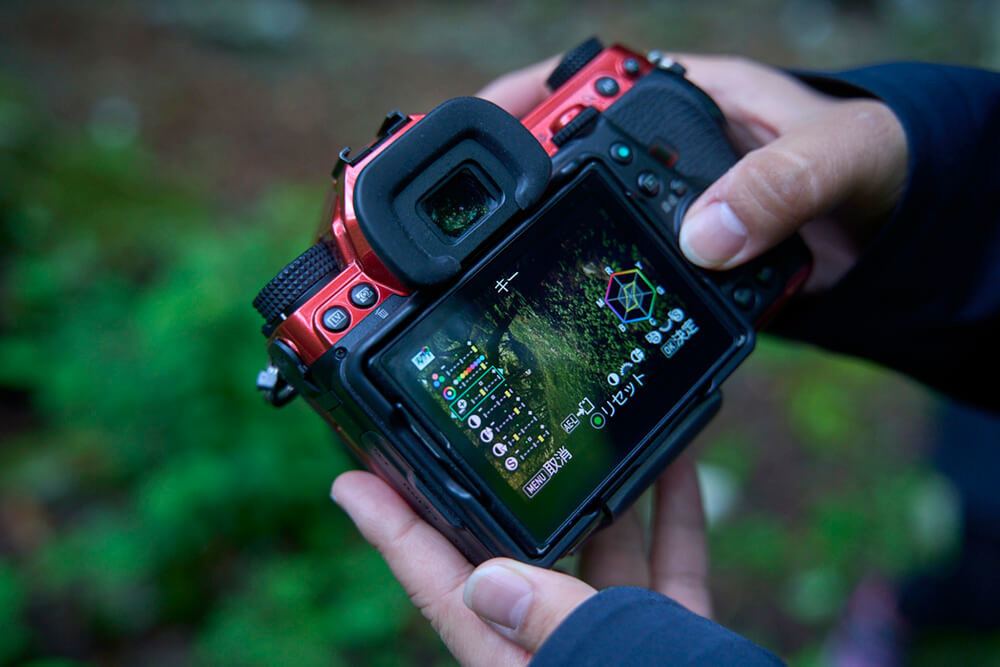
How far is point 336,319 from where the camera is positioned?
42.4 inches

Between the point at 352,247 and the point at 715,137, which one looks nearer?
the point at 352,247

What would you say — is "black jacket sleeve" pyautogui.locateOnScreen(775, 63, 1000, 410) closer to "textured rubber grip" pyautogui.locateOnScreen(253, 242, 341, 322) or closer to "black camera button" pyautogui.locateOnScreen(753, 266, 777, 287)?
"black camera button" pyautogui.locateOnScreen(753, 266, 777, 287)

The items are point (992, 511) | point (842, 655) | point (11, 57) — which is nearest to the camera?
point (992, 511)

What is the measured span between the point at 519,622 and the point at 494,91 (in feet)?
4.10

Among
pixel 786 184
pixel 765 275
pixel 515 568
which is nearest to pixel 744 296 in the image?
pixel 765 275

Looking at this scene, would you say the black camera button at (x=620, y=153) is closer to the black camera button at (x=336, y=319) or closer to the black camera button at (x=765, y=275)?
the black camera button at (x=765, y=275)

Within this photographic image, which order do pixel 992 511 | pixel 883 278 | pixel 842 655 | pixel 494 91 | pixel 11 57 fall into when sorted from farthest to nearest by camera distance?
pixel 11 57 → pixel 842 655 → pixel 992 511 → pixel 494 91 → pixel 883 278

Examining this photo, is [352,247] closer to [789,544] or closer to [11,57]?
[789,544]

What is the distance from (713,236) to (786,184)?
15 centimetres

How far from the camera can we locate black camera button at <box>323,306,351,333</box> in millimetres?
1073

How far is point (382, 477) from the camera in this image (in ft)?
4.20

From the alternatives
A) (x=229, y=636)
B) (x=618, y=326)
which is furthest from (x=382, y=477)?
(x=229, y=636)

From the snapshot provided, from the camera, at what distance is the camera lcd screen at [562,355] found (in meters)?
1.07

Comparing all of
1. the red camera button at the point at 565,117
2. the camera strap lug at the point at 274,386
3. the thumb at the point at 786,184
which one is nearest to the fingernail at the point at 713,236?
the thumb at the point at 786,184
